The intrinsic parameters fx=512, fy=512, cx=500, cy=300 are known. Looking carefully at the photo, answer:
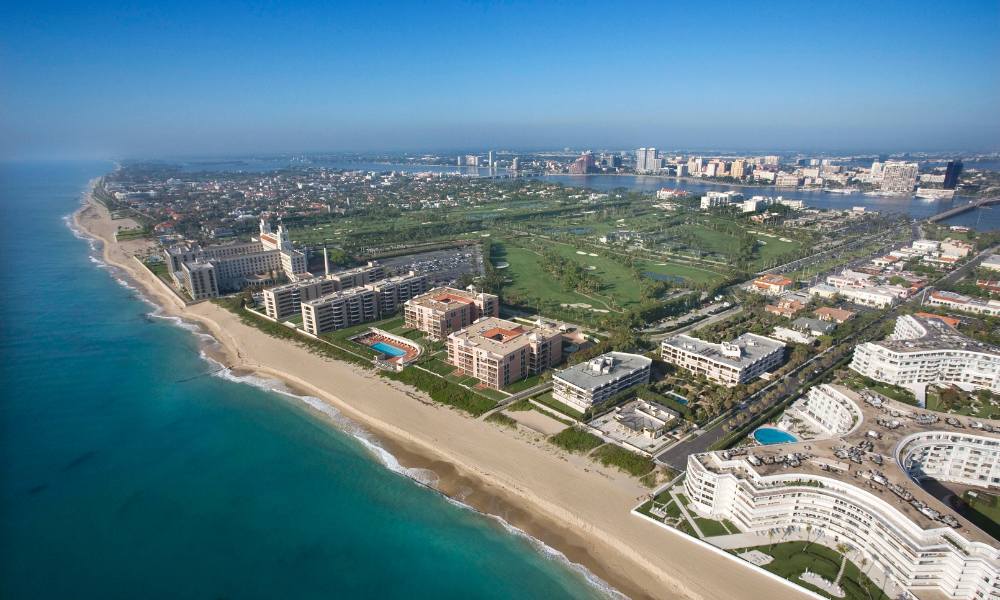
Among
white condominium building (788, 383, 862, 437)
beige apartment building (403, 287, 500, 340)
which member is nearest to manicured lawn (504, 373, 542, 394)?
beige apartment building (403, 287, 500, 340)

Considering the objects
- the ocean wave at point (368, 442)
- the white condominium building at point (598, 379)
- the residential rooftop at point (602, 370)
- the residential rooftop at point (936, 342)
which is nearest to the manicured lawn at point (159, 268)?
the ocean wave at point (368, 442)

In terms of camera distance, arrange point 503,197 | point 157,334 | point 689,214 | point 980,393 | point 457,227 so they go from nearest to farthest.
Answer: point 980,393 < point 157,334 < point 457,227 < point 689,214 < point 503,197

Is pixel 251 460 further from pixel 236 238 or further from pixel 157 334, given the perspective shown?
pixel 236 238

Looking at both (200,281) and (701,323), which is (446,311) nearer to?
(701,323)

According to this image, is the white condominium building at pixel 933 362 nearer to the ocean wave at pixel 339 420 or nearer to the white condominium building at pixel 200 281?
the ocean wave at pixel 339 420

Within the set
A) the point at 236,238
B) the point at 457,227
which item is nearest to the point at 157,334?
the point at 236,238

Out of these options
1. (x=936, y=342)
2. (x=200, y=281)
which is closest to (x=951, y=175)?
(x=936, y=342)
